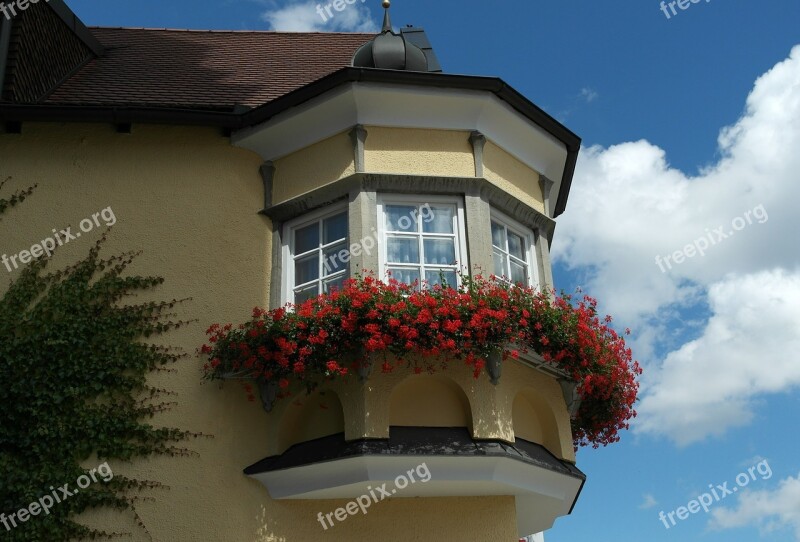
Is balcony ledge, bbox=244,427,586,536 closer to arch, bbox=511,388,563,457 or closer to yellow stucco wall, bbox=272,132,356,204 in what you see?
arch, bbox=511,388,563,457

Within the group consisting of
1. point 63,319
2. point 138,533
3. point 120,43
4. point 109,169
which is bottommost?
point 138,533

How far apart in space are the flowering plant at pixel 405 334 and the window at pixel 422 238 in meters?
0.51

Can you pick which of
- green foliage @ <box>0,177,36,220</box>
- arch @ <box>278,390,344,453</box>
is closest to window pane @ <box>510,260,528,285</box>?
arch @ <box>278,390,344,453</box>

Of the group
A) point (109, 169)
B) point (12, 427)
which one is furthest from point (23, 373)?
point (109, 169)

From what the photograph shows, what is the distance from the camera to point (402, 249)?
1055 cm

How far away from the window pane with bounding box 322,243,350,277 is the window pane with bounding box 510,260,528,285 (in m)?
2.06

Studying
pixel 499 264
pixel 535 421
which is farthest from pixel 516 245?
pixel 535 421

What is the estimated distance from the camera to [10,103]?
11406mm

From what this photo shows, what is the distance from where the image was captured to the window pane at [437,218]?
35.3ft

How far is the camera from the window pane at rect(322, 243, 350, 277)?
1056 centimetres

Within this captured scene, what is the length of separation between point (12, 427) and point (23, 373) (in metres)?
0.58

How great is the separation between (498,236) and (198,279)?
3528 millimetres

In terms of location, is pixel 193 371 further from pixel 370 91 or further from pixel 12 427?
pixel 370 91

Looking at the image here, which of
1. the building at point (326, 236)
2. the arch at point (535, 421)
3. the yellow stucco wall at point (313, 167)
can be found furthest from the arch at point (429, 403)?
the yellow stucco wall at point (313, 167)
